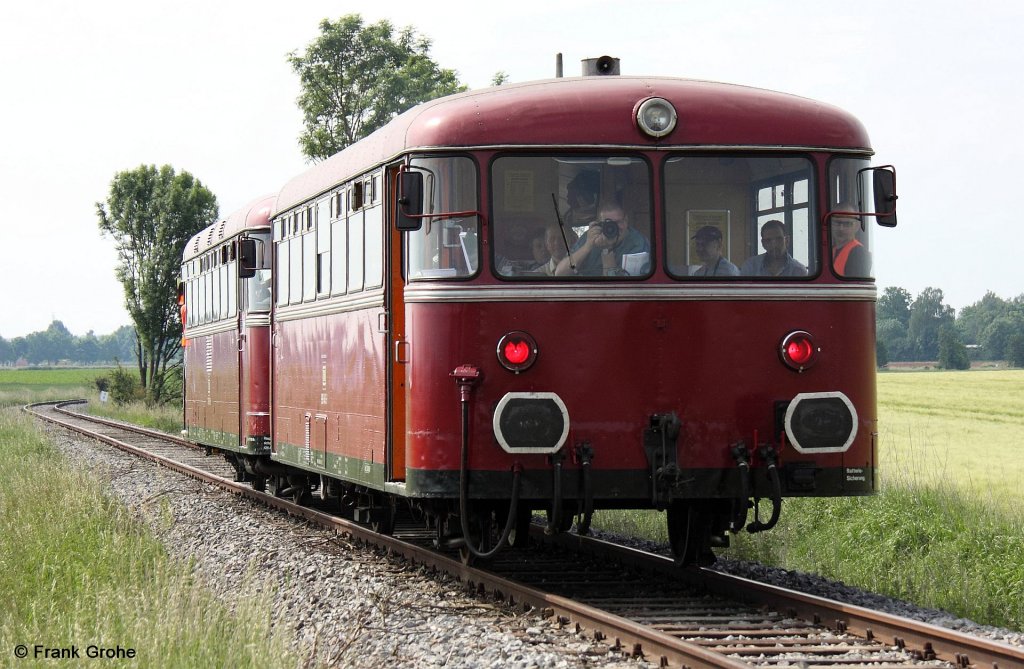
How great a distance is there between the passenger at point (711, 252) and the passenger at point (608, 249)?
1.09ft

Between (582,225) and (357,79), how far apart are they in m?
34.5

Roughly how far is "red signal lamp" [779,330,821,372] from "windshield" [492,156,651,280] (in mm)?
959

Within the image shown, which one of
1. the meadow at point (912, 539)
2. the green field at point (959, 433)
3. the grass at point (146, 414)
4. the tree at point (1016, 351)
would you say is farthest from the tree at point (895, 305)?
the meadow at point (912, 539)

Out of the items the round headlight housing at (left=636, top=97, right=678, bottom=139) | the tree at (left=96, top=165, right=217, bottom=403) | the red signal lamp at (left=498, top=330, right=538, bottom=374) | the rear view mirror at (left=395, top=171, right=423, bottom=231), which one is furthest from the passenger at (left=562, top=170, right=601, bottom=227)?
the tree at (left=96, top=165, right=217, bottom=403)

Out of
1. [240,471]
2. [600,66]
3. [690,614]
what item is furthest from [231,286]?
[690,614]

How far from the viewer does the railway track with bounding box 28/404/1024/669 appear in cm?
702

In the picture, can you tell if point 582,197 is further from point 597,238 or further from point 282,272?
point 282,272

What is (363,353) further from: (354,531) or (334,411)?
(354,531)

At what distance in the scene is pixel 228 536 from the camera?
12.9 m

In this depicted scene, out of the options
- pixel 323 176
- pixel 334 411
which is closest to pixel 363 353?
pixel 334 411

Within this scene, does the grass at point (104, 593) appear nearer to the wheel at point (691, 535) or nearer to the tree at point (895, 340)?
the wheel at point (691, 535)

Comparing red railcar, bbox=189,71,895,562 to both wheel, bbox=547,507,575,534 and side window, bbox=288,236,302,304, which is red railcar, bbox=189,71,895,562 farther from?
side window, bbox=288,236,302,304

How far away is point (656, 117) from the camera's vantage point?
28.9ft

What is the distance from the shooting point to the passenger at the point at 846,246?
8.95m
